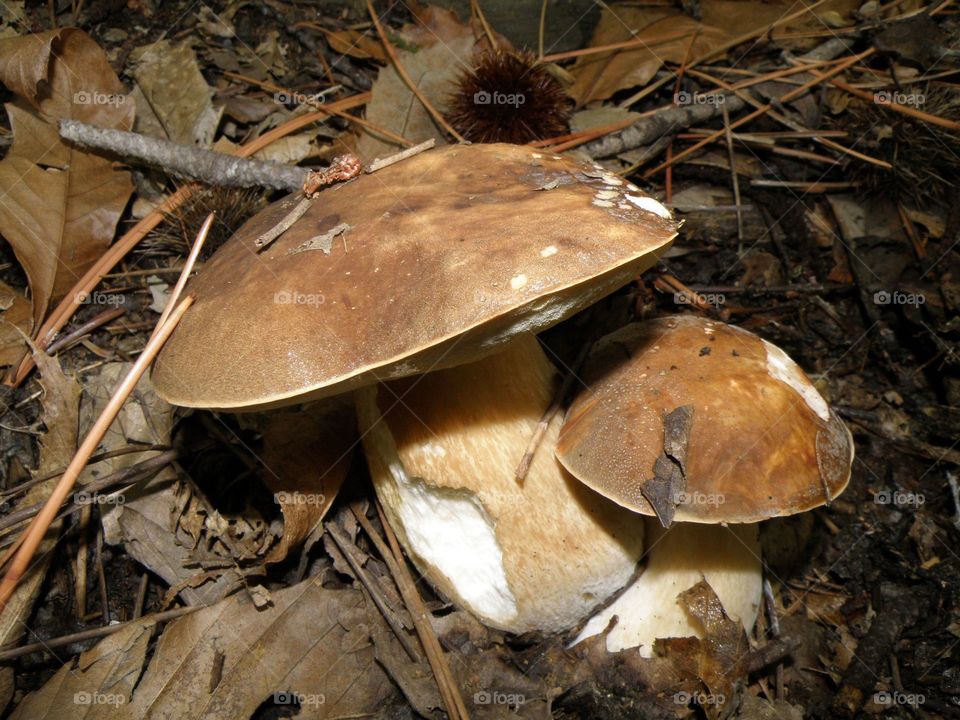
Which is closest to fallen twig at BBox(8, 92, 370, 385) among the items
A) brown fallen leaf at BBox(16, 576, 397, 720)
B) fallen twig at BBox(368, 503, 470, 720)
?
brown fallen leaf at BBox(16, 576, 397, 720)

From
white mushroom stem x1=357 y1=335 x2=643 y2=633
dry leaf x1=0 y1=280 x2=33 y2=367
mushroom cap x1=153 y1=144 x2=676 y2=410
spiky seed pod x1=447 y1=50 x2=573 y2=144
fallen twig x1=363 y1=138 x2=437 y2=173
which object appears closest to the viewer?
mushroom cap x1=153 y1=144 x2=676 y2=410

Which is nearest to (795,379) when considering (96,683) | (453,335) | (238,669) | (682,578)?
(682,578)

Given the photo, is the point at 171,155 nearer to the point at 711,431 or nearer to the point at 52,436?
the point at 52,436

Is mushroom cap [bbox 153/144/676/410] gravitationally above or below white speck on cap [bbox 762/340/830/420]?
above

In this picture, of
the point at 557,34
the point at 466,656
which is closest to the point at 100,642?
the point at 466,656

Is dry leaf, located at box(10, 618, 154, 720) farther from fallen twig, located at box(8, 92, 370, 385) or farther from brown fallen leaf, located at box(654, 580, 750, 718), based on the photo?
brown fallen leaf, located at box(654, 580, 750, 718)

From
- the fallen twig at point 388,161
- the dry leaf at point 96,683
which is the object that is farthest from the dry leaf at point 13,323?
the fallen twig at point 388,161

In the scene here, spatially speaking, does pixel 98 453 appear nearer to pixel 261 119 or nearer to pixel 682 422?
pixel 261 119

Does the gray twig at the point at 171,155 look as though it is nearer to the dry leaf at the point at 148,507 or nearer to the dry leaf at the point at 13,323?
the dry leaf at the point at 13,323
